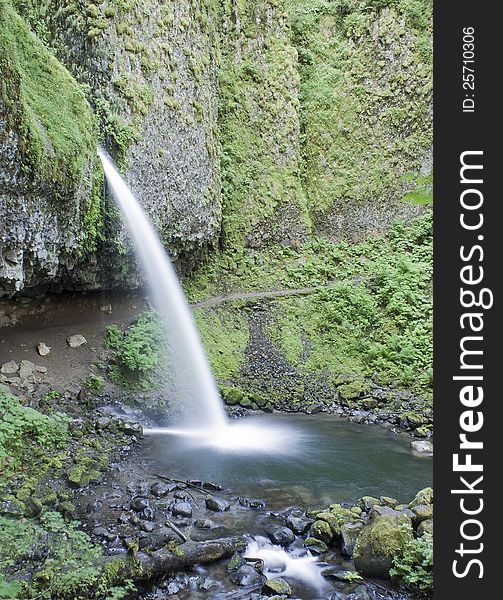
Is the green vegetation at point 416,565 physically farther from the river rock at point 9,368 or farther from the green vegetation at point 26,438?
the river rock at point 9,368

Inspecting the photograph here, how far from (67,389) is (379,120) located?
14.8 m

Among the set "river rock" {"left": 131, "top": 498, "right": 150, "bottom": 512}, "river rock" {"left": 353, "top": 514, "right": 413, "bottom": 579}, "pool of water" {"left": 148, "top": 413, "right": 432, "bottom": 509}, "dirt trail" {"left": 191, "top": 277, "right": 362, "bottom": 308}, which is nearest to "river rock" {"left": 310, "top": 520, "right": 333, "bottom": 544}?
"river rock" {"left": 353, "top": 514, "right": 413, "bottom": 579}

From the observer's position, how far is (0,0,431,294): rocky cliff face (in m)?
8.74

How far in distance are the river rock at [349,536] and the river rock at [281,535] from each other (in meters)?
0.65

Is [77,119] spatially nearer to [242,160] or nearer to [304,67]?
[242,160]

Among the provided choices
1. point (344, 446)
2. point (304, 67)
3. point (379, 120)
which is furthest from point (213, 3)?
point (344, 446)

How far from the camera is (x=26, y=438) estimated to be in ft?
25.9

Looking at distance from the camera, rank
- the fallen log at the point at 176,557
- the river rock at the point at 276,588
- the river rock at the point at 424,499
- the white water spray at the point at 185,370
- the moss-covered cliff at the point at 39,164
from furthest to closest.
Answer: the white water spray at the point at 185,370 < the moss-covered cliff at the point at 39,164 < the river rock at the point at 424,499 < the fallen log at the point at 176,557 < the river rock at the point at 276,588

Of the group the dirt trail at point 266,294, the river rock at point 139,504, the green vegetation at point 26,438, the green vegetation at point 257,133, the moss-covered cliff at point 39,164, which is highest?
the green vegetation at point 257,133

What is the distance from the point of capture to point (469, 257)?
3.05 m

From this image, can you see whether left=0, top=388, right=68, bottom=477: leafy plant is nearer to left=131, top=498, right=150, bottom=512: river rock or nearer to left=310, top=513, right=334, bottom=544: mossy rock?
left=131, top=498, right=150, bottom=512: river rock

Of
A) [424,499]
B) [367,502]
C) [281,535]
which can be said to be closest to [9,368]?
[281,535]

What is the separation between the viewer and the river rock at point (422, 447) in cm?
948

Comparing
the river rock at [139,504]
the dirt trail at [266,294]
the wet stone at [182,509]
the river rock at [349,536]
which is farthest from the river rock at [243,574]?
the dirt trail at [266,294]
